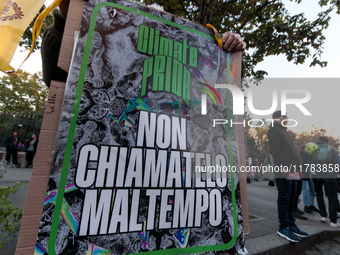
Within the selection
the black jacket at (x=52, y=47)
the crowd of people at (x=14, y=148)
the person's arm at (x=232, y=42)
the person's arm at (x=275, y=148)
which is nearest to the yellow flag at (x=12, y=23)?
the black jacket at (x=52, y=47)

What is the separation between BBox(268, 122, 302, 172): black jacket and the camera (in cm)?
253

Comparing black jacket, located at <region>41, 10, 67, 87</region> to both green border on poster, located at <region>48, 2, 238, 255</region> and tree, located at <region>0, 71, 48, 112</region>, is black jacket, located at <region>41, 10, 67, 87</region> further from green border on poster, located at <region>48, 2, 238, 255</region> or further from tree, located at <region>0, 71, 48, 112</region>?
tree, located at <region>0, 71, 48, 112</region>

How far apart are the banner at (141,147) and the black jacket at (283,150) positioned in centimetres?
187

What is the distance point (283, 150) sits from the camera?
8.60 feet

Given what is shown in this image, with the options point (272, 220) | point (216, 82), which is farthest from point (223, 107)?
point (272, 220)

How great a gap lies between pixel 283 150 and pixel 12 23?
2973 mm

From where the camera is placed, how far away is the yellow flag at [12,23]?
0.79 m

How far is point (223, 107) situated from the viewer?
110cm

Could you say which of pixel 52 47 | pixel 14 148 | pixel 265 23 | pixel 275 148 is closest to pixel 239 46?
pixel 52 47

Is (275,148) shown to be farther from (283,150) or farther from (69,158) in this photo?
(69,158)

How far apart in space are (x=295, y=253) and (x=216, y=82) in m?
2.66

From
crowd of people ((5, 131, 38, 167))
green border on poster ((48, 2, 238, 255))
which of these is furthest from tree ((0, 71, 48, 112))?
green border on poster ((48, 2, 238, 255))

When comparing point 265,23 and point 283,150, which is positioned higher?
point 265,23

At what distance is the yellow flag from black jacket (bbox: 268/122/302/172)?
2806 millimetres
